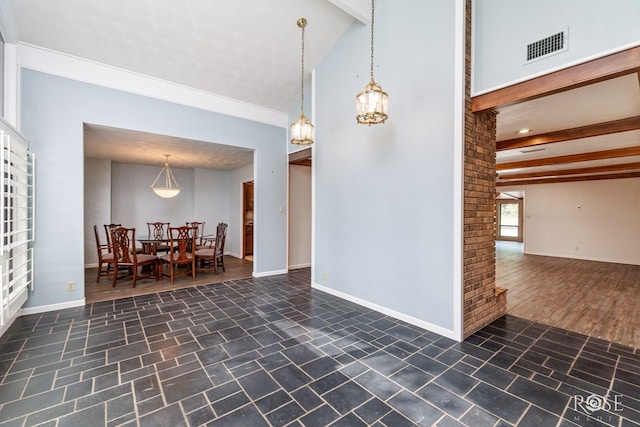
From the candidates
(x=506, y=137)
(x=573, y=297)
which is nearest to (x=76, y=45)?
(x=506, y=137)

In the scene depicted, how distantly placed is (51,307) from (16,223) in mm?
1123

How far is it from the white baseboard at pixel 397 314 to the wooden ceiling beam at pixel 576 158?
509 cm

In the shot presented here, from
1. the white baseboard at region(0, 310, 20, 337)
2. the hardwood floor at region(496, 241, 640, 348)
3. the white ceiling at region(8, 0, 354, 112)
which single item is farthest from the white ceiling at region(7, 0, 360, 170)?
the hardwood floor at region(496, 241, 640, 348)

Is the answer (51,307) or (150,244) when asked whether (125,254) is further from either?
(51,307)

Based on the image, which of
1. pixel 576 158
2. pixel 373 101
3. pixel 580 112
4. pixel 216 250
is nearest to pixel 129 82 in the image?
pixel 216 250

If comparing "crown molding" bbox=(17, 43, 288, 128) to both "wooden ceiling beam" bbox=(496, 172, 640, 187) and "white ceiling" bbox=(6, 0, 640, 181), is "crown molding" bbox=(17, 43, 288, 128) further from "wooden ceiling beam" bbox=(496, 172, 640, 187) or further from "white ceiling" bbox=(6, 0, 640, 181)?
"wooden ceiling beam" bbox=(496, 172, 640, 187)

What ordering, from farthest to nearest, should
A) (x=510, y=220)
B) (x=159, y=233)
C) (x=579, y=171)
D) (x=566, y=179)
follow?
(x=510, y=220), (x=566, y=179), (x=579, y=171), (x=159, y=233)

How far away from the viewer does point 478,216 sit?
2994mm

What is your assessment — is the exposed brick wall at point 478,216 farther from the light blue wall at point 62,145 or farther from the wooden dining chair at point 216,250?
the wooden dining chair at point 216,250

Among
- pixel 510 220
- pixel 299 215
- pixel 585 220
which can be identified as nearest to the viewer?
pixel 299 215

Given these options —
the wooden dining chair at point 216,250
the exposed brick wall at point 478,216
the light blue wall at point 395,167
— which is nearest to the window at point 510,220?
the exposed brick wall at point 478,216

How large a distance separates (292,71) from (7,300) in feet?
14.7

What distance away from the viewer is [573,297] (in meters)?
4.22

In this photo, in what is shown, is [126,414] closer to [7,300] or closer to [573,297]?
[7,300]
